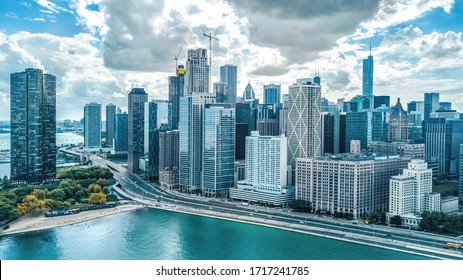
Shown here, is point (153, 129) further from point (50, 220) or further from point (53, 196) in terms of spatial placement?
point (50, 220)

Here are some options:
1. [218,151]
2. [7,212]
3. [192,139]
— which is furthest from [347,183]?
[7,212]

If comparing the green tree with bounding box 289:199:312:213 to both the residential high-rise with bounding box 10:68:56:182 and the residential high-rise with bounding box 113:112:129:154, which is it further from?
the residential high-rise with bounding box 113:112:129:154

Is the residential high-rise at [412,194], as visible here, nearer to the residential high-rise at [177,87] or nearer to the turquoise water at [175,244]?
the turquoise water at [175,244]

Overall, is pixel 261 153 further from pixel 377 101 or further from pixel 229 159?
pixel 377 101

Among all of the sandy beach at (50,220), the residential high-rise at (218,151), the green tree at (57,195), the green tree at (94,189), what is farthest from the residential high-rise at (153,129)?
the sandy beach at (50,220)

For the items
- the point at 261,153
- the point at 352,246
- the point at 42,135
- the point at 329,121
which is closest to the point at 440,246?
the point at 352,246

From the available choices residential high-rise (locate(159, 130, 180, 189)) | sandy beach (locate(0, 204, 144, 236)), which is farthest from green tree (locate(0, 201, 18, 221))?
residential high-rise (locate(159, 130, 180, 189))
